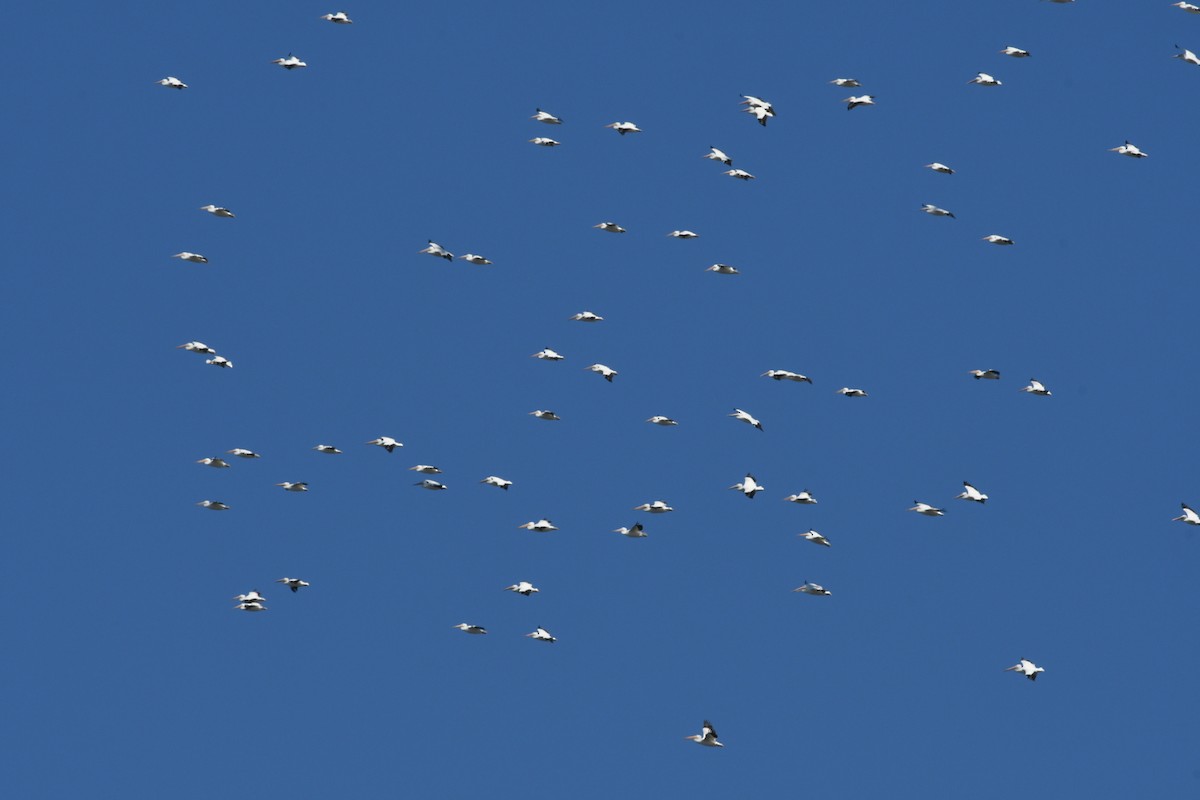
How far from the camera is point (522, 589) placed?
3130 inches

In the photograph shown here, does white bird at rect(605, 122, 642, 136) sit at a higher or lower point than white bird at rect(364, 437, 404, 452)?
higher

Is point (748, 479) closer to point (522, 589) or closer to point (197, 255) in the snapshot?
point (522, 589)

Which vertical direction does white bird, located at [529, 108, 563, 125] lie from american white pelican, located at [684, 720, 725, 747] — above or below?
above

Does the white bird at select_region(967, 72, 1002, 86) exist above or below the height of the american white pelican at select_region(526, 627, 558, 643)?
above

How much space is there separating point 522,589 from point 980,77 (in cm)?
2401

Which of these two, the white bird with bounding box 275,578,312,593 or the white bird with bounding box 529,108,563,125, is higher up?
the white bird with bounding box 529,108,563,125

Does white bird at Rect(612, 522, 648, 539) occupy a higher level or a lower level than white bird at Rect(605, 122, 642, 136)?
lower

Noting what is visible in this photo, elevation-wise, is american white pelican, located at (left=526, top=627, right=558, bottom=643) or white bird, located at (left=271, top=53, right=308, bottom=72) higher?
white bird, located at (left=271, top=53, right=308, bottom=72)

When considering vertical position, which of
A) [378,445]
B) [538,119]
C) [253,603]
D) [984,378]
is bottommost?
[253,603]

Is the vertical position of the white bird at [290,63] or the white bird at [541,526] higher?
the white bird at [290,63]

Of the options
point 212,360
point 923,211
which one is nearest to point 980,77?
point 923,211

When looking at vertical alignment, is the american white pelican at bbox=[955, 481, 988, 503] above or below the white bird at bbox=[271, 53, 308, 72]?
below

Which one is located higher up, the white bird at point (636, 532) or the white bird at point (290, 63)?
the white bird at point (290, 63)

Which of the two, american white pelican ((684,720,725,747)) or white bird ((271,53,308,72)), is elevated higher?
white bird ((271,53,308,72))
